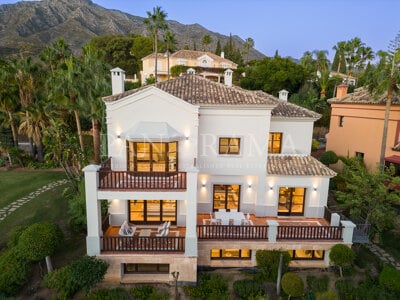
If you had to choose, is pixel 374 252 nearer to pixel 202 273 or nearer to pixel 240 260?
pixel 240 260

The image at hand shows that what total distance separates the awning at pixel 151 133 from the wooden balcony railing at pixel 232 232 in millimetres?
5237

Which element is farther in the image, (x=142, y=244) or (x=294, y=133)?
(x=294, y=133)

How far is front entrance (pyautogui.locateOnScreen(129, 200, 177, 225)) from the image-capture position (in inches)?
631

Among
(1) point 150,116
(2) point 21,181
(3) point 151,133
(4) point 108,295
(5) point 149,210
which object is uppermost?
(1) point 150,116

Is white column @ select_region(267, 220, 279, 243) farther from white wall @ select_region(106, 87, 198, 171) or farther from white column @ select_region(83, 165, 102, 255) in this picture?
white column @ select_region(83, 165, 102, 255)

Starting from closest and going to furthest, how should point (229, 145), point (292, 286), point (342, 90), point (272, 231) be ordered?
point (292, 286) → point (272, 231) → point (229, 145) → point (342, 90)

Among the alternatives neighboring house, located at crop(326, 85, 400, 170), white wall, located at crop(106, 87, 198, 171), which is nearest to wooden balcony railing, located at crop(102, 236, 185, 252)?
white wall, located at crop(106, 87, 198, 171)

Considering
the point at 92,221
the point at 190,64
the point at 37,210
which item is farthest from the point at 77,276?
the point at 190,64

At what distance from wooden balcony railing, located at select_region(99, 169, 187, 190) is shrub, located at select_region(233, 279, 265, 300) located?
5.49m

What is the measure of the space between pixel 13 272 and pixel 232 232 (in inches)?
421

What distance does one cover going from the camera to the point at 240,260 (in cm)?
1480

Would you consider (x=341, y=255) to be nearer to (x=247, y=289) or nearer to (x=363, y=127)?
(x=247, y=289)

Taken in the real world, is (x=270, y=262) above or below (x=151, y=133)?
below

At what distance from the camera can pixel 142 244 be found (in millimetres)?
13367
